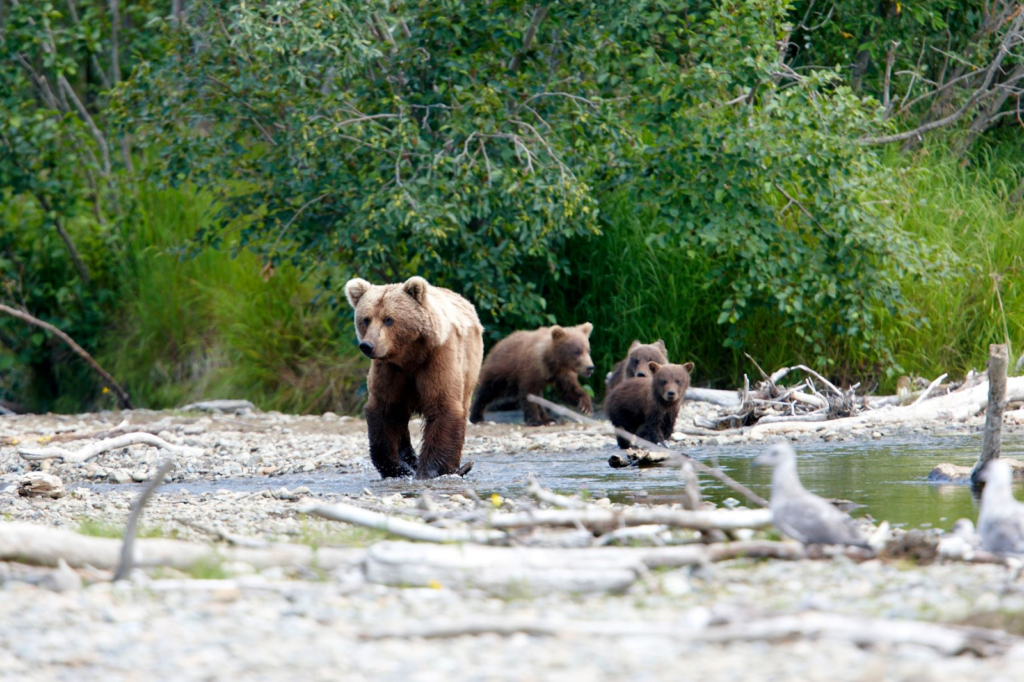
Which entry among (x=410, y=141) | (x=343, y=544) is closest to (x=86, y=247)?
(x=410, y=141)

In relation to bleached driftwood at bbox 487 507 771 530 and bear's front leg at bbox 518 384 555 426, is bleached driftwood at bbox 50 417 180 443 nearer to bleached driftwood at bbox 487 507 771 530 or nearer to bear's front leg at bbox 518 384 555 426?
bear's front leg at bbox 518 384 555 426

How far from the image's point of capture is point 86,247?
13.9 metres

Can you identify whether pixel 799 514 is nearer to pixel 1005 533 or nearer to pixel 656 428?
pixel 1005 533

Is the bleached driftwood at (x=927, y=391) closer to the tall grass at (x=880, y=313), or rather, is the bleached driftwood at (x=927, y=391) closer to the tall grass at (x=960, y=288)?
the tall grass at (x=880, y=313)

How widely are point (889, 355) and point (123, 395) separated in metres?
7.62

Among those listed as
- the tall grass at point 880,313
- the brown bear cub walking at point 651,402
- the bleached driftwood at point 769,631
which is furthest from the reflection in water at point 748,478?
the tall grass at point 880,313

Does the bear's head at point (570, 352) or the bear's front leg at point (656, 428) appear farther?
the bear's head at point (570, 352)

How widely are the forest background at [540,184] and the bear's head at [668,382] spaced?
173 cm

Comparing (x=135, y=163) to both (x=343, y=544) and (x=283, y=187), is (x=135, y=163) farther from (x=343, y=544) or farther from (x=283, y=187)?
(x=343, y=544)

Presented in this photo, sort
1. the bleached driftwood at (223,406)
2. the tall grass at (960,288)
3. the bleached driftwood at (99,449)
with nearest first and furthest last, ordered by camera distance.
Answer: the bleached driftwood at (99,449) → the tall grass at (960,288) → the bleached driftwood at (223,406)

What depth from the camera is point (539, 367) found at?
10508 millimetres

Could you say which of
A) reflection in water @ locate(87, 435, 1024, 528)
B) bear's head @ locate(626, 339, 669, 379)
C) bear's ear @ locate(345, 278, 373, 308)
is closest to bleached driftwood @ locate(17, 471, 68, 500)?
reflection in water @ locate(87, 435, 1024, 528)

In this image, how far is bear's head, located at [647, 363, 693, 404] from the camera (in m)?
8.07

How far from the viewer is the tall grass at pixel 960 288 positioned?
10797 mm
